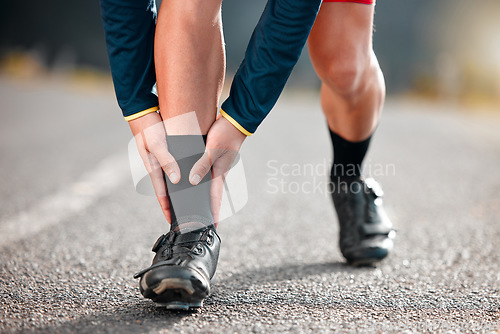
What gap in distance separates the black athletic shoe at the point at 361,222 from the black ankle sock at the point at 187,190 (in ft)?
1.87

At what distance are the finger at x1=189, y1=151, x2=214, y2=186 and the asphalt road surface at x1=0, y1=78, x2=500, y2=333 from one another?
1.00ft

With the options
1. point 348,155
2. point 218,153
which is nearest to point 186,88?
point 218,153

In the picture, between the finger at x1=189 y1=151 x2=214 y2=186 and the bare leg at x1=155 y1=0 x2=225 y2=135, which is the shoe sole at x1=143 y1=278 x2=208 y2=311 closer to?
the finger at x1=189 y1=151 x2=214 y2=186

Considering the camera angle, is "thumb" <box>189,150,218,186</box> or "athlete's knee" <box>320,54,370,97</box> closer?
"thumb" <box>189,150,218,186</box>

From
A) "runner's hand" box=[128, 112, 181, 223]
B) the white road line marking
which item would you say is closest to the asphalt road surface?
the white road line marking

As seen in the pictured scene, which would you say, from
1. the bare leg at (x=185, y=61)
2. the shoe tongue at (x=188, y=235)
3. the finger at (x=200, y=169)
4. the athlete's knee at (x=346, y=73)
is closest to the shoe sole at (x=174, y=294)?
the shoe tongue at (x=188, y=235)

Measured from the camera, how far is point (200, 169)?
118cm

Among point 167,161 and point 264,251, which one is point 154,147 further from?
point 264,251

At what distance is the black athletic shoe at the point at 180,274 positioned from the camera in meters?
1.09

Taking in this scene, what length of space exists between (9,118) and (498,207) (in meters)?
4.73

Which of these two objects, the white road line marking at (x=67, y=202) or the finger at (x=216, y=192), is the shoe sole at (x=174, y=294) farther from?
the white road line marking at (x=67, y=202)

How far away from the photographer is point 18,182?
259 centimetres

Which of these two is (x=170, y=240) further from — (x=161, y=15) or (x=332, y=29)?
(x=332, y=29)

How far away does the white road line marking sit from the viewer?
6.00 feet
